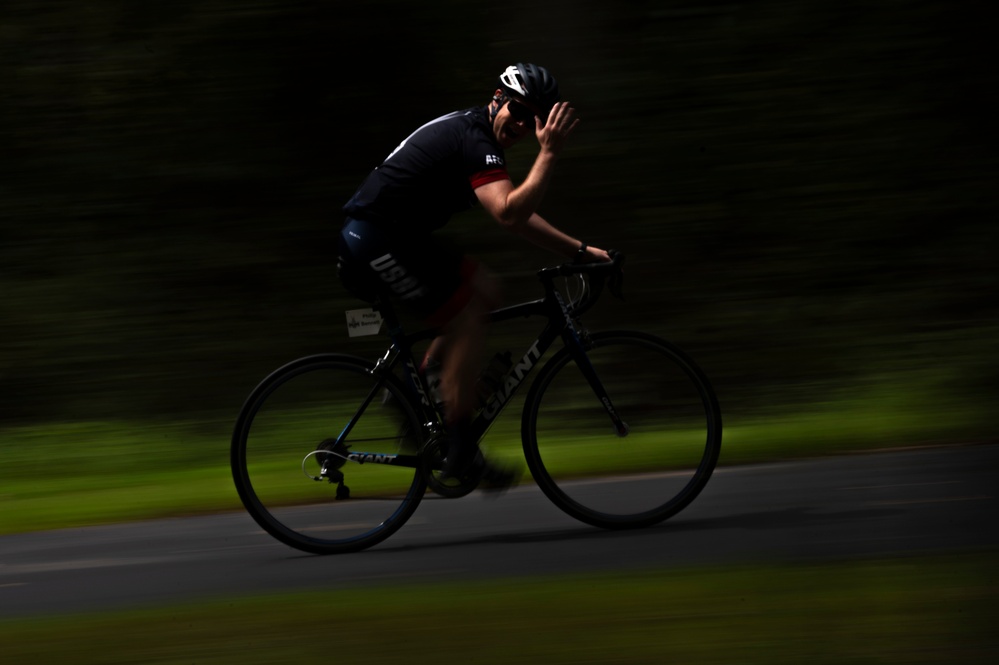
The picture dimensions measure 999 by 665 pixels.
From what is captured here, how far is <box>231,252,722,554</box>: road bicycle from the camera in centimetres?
523

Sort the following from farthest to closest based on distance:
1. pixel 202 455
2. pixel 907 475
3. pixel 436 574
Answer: pixel 202 455, pixel 907 475, pixel 436 574

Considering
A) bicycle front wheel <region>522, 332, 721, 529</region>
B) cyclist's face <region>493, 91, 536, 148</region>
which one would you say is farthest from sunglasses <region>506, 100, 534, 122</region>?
bicycle front wheel <region>522, 332, 721, 529</region>

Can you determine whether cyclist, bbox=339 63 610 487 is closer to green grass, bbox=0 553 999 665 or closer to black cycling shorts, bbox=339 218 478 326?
black cycling shorts, bbox=339 218 478 326

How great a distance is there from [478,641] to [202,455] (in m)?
4.82

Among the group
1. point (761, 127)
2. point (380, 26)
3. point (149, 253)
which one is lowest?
point (149, 253)

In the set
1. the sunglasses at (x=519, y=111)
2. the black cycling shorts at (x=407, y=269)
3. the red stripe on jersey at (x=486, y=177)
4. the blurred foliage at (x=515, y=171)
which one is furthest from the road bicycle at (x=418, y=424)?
the blurred foliage at (x=515, y=171)

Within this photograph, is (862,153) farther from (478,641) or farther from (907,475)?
(478,641)

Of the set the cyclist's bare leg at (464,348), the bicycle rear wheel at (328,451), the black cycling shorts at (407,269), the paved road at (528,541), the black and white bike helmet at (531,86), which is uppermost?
the black and white bike helmet at (531,86)

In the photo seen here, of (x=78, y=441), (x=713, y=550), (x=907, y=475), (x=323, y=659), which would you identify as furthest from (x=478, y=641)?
(x=78, y=441)

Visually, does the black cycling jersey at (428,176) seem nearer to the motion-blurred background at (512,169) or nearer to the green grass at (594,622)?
the green grass at (594,622)

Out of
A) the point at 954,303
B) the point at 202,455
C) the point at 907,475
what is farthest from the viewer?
the point at 954,303

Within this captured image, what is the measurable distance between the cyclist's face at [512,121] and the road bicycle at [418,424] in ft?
1.82

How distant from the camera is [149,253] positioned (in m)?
9.95

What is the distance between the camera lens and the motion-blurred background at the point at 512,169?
30.5ft
